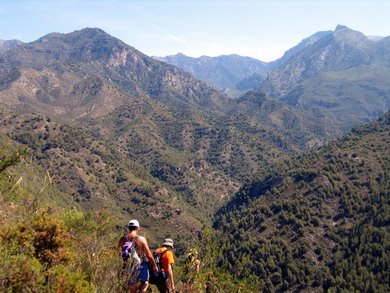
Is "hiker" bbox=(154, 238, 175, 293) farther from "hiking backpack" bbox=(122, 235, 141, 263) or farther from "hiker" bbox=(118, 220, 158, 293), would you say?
"hiking backpack" bbox=(122, 235, 141, 263)

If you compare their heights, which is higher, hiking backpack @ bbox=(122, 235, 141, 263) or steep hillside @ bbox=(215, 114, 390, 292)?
hiking backpack @ bbox=(122, 235, 141, 263)

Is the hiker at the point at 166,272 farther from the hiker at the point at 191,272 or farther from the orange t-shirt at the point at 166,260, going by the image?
the hiker at the point at 191,272

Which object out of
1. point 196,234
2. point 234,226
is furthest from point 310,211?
point 196,234

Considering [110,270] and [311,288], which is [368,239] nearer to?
[311,288]

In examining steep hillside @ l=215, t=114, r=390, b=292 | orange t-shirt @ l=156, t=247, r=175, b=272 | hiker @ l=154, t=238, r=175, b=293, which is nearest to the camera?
hiker @ l=154, t=238, r=175, b=293

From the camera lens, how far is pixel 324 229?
367ft

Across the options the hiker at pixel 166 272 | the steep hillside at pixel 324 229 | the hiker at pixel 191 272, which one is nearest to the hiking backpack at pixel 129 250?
the hiker at pixel 166 272

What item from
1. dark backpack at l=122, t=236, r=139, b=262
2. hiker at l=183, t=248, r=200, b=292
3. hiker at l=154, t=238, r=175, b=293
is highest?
dark backpack at l=122, t=236, r=139, b=262

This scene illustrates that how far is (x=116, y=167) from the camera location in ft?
641

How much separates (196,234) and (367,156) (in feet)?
220

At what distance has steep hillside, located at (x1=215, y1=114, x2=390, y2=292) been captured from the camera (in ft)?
309

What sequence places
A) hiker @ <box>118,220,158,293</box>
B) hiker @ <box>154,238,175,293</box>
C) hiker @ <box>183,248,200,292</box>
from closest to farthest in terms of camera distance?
1. hiker @ <box>118,220,158,293</box>
2. hiker @ <box>154,238,175,293</box>
3. hiker @ <box>183,248,200,292</box>

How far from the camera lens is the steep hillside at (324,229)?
94.2 meters

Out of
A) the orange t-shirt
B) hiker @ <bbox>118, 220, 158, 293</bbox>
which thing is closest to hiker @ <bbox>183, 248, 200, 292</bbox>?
the orange t-shirt
